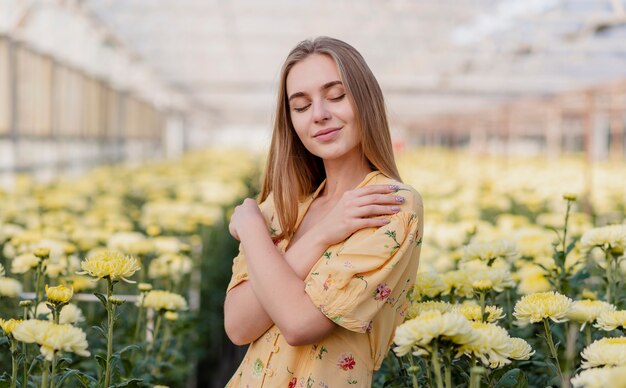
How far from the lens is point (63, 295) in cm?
149

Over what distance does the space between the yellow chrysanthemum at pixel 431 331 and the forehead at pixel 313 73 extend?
599mm

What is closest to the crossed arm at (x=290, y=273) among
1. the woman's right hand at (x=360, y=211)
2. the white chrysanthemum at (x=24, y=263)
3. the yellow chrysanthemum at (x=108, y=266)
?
the woman's right hand at (x=360, y=211)

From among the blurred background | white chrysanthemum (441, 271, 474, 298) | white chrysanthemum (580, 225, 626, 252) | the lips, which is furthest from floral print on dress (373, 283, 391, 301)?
the blurred background

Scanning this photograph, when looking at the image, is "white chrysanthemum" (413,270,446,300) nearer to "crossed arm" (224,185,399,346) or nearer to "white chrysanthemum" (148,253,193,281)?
"crossed arm" (224,185,399,346)

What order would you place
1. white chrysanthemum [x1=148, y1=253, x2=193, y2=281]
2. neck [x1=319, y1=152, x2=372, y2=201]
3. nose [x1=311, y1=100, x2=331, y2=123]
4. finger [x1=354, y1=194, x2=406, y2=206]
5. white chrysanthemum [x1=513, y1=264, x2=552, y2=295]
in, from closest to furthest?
finger [x1=354, y1=194, x2=406, y2=206], nose [x1=311, y1=100, x2=331, y2=123], neck [x1=319, y1=152, x2=372, y2=201], white chrysanthemum [x1=513, y1=264, x2=552, y2=295], white chrysanthemum [x1=148, y1=253, x2=193, y2=281]

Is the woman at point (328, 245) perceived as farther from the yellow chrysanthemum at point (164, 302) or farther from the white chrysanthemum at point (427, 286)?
the yellow chrysanthemum at point (164, 302)

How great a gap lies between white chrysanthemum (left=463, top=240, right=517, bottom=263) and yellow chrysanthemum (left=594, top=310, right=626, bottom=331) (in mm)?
448

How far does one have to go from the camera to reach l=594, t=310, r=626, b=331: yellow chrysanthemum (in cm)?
153

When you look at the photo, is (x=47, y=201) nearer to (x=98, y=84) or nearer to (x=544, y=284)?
(x=544, y=284)

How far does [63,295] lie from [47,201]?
12.0ft

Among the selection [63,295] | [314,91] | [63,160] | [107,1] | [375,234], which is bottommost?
[63,160]

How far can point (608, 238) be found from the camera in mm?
1955

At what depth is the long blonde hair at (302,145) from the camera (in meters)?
1.60

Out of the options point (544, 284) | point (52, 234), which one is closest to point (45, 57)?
point (52, 234)
